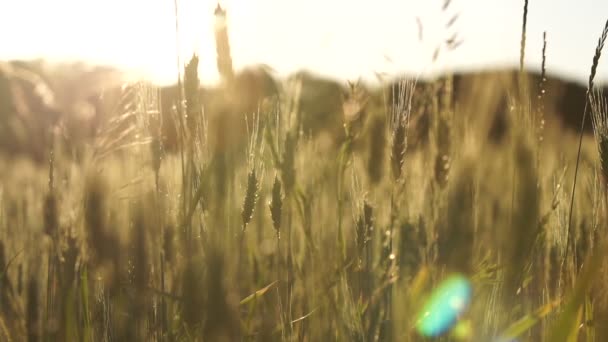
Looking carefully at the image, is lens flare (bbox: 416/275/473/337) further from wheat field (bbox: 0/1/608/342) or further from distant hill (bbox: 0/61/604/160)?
distant hill (bbox: 0/61/604/160)

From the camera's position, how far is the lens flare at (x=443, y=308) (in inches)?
43.2

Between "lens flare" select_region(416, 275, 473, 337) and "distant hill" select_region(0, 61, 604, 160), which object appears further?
"lens flare" select_region(416, 275, 473, 337)

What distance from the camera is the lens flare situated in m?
1.10

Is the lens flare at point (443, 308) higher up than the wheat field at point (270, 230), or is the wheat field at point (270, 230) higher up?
the wheat field at point (270, 230)

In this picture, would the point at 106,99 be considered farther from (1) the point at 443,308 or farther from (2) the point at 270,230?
(1) the point at 443,308

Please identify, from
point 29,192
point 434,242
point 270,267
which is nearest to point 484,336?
point 434,242

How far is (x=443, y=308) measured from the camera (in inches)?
43.8

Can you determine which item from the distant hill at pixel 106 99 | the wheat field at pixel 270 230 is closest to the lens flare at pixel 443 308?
the wheat field at pixel 270 230

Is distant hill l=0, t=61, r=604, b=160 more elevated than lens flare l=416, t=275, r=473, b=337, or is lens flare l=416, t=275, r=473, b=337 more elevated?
distant hill l=0, t=61, r=604, b=160

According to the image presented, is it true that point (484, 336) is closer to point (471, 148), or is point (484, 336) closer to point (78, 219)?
point (471, 148)

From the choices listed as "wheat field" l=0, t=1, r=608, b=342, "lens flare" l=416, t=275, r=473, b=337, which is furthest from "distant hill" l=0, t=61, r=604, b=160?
"lens flare" l=416, t=275, r=473, b=337

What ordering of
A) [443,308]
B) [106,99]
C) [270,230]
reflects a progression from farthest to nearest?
[270,230] < [443,308] < [106,99]

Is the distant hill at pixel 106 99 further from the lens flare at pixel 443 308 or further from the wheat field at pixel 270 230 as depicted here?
the lens flare at pixel 443 308

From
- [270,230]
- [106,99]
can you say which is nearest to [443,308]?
[270,230]
